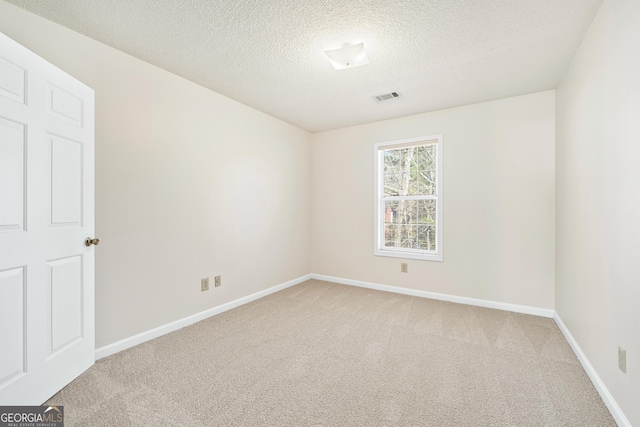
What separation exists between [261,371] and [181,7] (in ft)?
8.44

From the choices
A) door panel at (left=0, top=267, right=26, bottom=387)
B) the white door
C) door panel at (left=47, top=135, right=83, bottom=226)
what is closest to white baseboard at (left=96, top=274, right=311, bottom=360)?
the white door

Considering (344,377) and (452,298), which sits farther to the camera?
(452,298)

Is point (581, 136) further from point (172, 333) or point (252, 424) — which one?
point (172, 333)

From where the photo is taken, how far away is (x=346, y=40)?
6.98 feet

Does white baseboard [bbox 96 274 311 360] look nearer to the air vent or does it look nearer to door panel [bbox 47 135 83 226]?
door panel [bbox 47 135 83 226]

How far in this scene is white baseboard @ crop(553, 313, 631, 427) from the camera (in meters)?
1.48

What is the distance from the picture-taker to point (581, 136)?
2.18 meters

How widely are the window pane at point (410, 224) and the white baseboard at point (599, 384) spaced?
5.46 feet

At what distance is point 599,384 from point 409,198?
262cm

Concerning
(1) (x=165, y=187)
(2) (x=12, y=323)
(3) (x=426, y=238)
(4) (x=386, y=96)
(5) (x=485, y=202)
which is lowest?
(2) (x=12, y=323)

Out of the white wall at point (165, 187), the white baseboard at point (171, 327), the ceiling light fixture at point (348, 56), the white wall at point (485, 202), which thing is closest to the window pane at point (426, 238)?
the white wall at point (485, 202)

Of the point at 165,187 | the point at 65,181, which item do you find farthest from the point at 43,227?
the point at 165,187

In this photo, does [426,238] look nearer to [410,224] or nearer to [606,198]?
[410,224]

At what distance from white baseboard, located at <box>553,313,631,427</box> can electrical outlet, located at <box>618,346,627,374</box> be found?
0.23 metres
